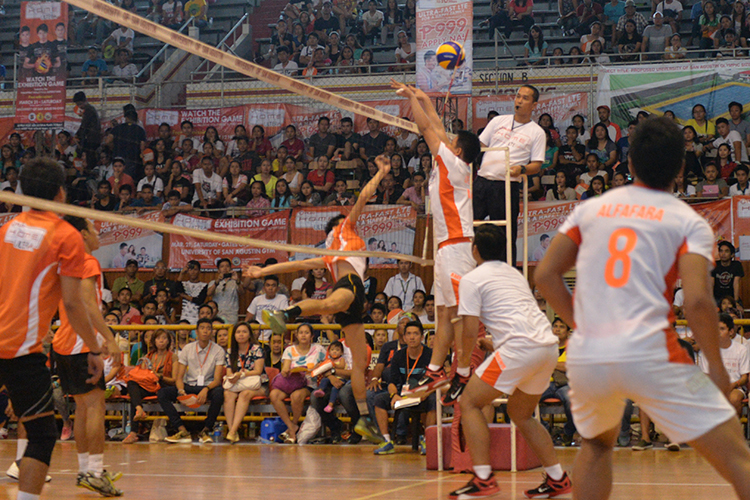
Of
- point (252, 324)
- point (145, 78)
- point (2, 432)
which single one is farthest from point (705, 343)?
point (145, 78)

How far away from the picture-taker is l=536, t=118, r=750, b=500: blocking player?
2.96 m

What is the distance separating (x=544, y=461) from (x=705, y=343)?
2952mm

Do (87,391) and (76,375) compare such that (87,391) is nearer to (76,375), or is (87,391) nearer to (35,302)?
(76,375)

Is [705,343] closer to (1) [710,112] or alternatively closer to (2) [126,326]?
(2) [126,326]

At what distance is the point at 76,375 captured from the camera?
247 inches

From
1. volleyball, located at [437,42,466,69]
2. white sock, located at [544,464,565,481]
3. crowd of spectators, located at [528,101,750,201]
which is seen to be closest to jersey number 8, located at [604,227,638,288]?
white sock, located at [544,464,565,481]

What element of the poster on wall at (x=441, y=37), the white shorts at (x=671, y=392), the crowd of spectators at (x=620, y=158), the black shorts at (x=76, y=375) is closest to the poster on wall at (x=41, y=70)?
the poster on wall at (x=441, y=37)

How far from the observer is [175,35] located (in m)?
5.47

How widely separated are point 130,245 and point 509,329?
31.5 feet

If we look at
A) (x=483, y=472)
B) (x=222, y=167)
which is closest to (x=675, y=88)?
(x=222, y=167)

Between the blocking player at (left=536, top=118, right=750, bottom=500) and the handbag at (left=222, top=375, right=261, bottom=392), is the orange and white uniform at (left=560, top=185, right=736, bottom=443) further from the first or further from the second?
the handbag at (left=222, top=375, right=261, bottom=392)

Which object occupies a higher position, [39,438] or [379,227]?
[379,227]

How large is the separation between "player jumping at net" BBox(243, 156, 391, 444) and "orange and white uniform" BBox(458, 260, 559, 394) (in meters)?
1.62

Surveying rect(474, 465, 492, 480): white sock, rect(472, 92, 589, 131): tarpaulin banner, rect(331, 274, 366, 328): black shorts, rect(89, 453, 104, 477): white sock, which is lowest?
rect(89, 453, 104, 477): white sock
